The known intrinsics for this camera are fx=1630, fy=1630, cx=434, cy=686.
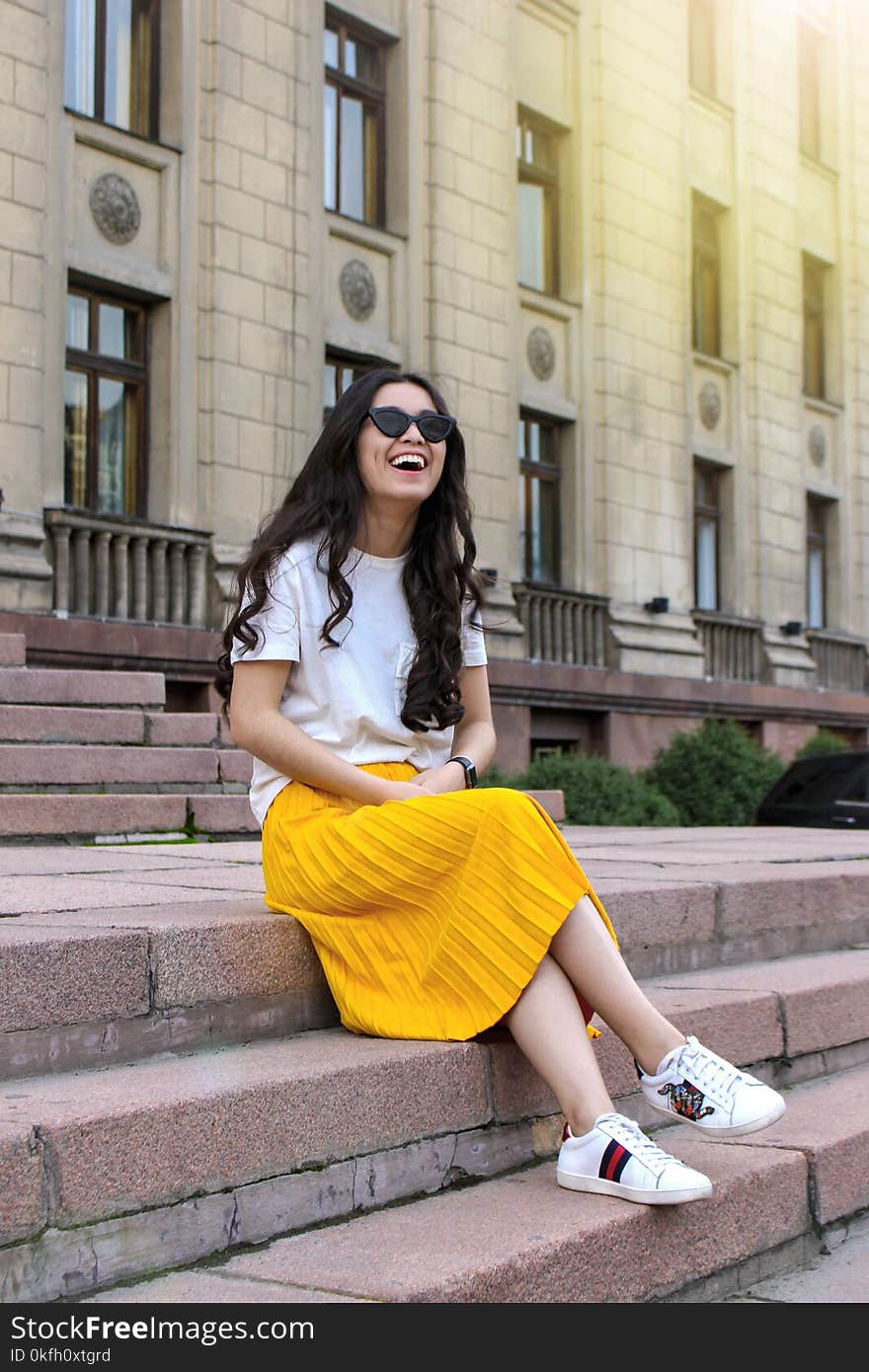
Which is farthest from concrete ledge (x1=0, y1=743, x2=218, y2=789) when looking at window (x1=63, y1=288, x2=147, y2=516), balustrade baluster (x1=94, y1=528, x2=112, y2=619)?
window (x1=63, y1=288, x2=147, y2=516)

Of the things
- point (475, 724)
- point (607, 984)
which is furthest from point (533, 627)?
point (607, 984)

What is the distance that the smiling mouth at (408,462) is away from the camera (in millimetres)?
4113

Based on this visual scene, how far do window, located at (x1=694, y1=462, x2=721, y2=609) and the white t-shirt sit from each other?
16.9 meters

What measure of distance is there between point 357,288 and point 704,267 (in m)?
7.82

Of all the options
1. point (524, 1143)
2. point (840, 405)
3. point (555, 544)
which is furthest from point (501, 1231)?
point (840, 405)

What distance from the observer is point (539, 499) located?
60.2 feet

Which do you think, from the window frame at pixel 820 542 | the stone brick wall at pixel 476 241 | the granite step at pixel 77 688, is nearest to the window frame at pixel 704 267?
the window frame at pixel 820 542

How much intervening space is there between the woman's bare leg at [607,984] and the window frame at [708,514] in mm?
17313

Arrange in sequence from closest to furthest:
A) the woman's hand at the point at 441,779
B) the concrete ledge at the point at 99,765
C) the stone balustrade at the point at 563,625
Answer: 1. the woman's hand at the point at 441,779
2. the concrete ledge at the point at 99,765
3. the stone balustrade at the point at 563,625

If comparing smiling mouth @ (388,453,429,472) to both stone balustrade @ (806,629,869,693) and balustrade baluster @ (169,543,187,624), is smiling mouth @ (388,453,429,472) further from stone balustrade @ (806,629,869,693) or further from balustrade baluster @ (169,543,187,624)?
stone balustrade @ (806,629,869,693)

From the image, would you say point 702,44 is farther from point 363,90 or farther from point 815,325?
point 363,90

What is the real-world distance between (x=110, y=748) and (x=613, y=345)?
1220cm

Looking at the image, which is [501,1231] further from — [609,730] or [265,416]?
A: [609,730]

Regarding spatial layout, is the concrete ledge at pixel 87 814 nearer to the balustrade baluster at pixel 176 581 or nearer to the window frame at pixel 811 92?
the balustrade baluster at pixel 176 581
